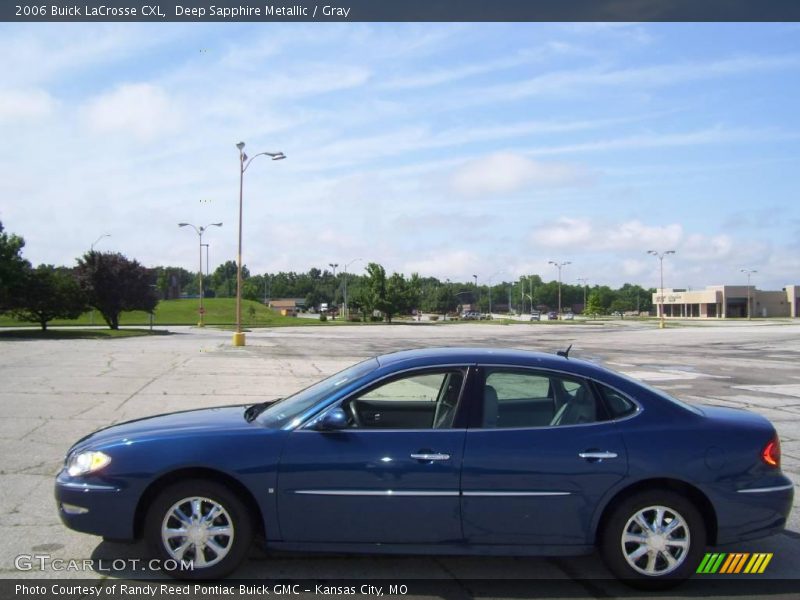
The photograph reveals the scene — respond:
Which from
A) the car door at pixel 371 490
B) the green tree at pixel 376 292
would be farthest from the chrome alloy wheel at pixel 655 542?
the green tree at pixel 376 292

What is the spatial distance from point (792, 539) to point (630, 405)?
2.10 metres

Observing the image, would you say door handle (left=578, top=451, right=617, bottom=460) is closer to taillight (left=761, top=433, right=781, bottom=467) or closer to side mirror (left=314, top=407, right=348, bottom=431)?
taillight (left=761, top=433, right=781, bottom=467)

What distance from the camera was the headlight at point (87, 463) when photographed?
182 inches

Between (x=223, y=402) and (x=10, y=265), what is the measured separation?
33422mm

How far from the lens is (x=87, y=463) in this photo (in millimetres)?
4680

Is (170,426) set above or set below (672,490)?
above

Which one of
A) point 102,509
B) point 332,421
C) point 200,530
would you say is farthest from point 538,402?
point 102,509

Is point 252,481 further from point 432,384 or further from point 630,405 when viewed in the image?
point 630,405

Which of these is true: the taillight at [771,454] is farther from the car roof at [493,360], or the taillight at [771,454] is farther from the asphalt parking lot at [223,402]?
the car roof at [493,360]

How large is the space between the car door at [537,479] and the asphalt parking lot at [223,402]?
1.33 ft

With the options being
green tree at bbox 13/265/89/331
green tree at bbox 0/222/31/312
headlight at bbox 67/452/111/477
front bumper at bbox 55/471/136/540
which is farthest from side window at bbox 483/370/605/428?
green tree at bbox 13/265/89/331

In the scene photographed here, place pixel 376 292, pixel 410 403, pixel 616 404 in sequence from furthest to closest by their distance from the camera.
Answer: pixel 376 292
pixel 410 403
pixel 616 404

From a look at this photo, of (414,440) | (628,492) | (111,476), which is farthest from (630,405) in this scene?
(111,476)

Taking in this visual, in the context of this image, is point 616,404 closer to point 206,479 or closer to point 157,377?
point 206,479
